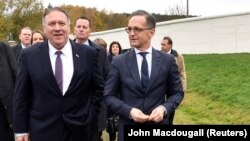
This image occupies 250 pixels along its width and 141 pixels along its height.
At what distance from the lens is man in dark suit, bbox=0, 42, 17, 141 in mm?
5230

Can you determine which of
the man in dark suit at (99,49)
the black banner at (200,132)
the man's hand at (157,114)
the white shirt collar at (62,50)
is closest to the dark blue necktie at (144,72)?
the man's hand at (157,114)

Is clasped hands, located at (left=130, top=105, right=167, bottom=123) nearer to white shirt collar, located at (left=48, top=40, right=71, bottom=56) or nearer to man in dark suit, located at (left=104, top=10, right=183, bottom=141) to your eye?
man in dark suit, located at (left=104, top=10, right=183, bottom=141)

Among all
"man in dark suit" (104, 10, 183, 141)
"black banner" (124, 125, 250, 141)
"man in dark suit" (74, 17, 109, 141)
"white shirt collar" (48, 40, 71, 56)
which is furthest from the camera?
"man in dark suit" (74, 17, 109, 141)

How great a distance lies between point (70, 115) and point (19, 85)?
20.5 inches

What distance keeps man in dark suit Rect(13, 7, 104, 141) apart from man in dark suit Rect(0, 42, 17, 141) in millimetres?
980

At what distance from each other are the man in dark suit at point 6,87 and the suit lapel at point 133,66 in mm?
1753

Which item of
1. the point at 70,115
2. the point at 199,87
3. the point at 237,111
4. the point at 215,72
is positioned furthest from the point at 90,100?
the point at 215,72

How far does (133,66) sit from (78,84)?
53 centimetres

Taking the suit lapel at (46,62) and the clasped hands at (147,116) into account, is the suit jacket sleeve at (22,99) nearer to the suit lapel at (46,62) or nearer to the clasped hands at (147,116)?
the suit lapel at (46,62)

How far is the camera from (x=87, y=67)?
4.37 metres

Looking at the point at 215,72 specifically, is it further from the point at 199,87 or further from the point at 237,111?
the point at 237,111

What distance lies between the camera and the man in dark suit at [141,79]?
4.03 metres

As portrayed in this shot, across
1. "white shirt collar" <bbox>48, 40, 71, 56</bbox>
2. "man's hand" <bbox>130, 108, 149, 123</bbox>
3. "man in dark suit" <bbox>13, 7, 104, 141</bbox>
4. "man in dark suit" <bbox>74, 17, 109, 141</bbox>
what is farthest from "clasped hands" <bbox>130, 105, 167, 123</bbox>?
"man in dark suit" <bbox>74, 17, 109, 141</bbox>

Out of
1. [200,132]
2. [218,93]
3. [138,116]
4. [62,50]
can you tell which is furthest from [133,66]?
[218,93]
